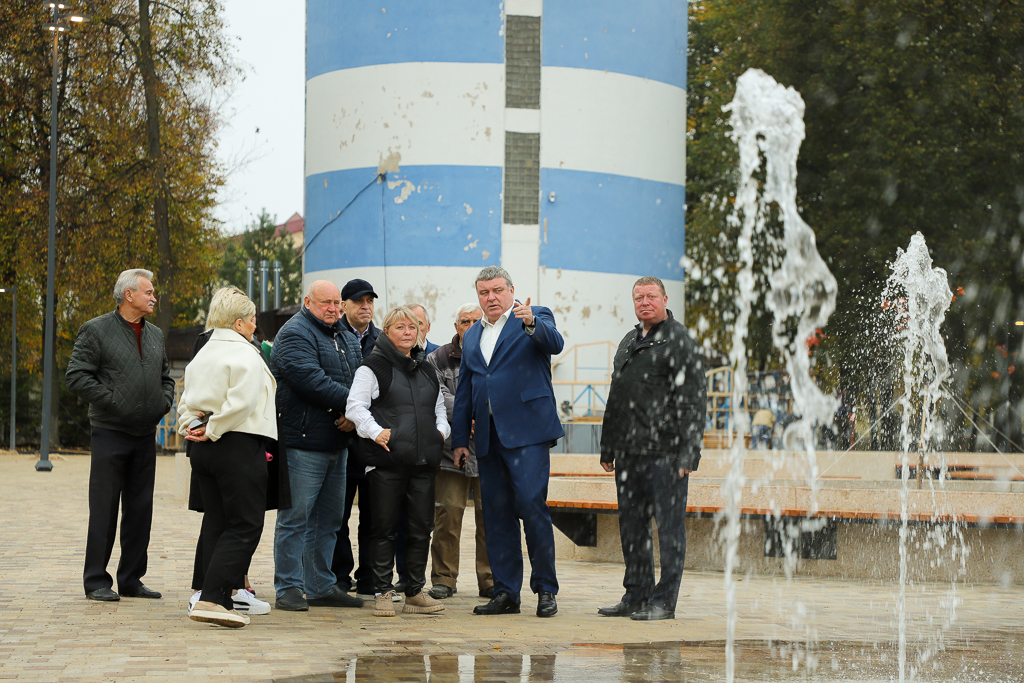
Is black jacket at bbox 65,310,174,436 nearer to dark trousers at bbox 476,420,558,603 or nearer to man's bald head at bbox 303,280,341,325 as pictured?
man's bald head at bbox 303,280,341,325

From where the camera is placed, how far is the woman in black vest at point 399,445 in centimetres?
743

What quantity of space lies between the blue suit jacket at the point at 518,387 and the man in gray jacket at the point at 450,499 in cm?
61

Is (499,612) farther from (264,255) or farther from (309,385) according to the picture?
(264,255)

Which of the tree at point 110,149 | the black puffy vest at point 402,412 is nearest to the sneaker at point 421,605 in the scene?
the black puffy vest at point 402,412

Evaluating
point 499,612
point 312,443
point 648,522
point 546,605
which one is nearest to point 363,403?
point 312,443

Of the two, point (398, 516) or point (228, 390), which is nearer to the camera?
point (228, 390)

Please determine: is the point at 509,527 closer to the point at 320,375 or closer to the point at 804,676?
the point at 320,375

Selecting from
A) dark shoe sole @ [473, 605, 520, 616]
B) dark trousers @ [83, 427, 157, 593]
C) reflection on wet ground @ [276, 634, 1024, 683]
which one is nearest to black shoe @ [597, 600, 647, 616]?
dark shoe sole @ [473, 605, 520, 616]

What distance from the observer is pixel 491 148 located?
2603 centimetres

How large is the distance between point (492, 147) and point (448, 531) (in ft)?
61.1

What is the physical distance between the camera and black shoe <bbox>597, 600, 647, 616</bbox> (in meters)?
7.55

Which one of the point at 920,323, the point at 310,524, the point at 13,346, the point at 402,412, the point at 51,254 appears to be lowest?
the point at 310,524

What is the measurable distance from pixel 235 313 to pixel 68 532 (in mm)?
6414

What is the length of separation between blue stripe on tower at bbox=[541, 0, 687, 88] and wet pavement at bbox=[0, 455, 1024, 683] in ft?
61.3
